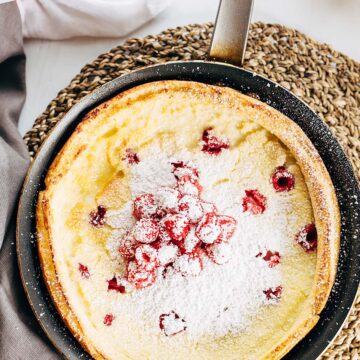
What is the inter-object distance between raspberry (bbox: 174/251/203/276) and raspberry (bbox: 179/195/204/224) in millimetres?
120

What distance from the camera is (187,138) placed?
2295mm

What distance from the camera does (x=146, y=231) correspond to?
2.13 metres

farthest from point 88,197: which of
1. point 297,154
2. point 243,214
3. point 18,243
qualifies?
point 297,154

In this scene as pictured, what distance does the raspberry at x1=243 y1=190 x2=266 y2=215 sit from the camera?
223cm

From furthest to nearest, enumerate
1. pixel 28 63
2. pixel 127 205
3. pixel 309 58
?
pixel 28 63, pixel 309 58, pixel 127 205

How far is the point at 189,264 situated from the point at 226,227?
0.17 m

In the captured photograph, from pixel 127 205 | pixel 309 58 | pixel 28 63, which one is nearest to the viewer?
pixel 127 205

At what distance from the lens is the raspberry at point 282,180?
2246 millimetres

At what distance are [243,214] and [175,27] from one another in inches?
35.2

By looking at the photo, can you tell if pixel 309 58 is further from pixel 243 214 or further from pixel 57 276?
pixel 57 276

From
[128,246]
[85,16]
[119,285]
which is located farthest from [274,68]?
[119,285]

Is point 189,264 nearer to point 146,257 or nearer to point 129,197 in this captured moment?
point 146,257

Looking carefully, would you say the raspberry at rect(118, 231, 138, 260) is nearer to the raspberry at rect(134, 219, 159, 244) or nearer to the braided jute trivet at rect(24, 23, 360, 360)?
the raspberry at rect(134, 219, 159, 244)

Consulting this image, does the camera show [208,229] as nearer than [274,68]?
Yes
